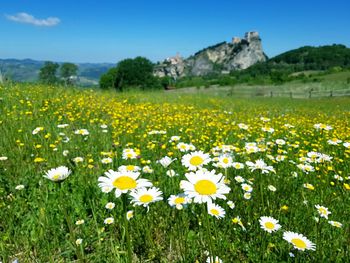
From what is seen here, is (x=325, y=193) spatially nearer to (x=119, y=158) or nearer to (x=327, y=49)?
(x=119, y=158)

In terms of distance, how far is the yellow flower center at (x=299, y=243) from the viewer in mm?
1713

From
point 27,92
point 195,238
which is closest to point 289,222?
point 195,238

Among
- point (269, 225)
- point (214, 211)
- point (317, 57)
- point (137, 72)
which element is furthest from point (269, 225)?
point (317, 57)

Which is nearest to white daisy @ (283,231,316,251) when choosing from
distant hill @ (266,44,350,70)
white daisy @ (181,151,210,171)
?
white daisy @ (181,151,210,171)

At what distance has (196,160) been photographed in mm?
1933

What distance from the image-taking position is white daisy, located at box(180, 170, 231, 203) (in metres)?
1.30

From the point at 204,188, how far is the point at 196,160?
584 millimetres

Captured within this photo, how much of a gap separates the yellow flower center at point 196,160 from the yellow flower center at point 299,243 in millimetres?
806

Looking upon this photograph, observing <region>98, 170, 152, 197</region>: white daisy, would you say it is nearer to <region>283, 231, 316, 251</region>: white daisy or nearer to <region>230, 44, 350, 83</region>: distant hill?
<region>283, 231, 316, 251</region>: white daisy

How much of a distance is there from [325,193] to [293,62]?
17980cm

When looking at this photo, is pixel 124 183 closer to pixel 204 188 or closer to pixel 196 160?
pixel 204 188

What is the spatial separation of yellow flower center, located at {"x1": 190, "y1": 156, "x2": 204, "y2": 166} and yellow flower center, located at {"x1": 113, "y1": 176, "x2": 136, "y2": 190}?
0.56 m

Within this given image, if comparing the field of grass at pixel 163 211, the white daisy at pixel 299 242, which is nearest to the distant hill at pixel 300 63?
the field of grass at pixel 163 211

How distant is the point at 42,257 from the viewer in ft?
6.53
